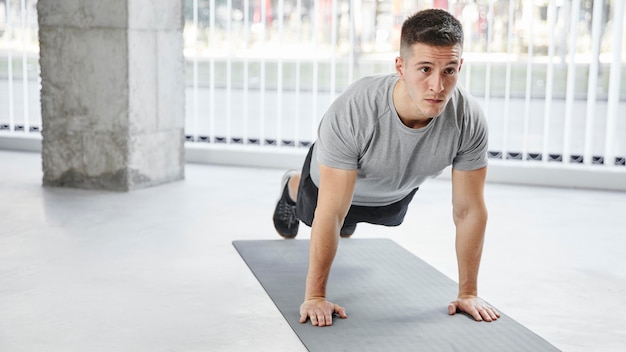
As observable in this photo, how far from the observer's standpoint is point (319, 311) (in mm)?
2584

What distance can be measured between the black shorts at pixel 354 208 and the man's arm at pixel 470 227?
1.53 ft

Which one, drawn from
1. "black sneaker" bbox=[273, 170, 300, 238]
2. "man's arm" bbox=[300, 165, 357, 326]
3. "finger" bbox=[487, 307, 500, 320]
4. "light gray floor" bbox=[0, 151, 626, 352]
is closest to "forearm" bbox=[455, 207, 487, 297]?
"finger" bbox=[487, 307, 500, 320]

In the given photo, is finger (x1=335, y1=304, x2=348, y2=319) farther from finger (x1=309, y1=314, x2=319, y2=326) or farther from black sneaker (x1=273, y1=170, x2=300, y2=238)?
black sneaker (x1=273, y1=170, x2=300, y2=238)

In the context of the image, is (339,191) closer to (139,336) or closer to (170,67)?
(139,336)

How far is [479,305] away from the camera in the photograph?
2670 millimetres

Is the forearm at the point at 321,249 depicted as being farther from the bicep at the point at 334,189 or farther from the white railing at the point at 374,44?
the white railing at the point at 374,44

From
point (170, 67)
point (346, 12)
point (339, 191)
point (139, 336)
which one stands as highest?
point (346, 12)

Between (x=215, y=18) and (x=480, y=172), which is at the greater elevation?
(x=215, y=18)

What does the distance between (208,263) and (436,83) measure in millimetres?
1367

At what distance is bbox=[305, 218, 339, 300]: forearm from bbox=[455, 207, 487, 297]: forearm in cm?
41

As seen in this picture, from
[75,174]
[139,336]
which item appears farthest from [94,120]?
[139,336]

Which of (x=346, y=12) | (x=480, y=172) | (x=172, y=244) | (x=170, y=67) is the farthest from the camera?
(x=346, y=12)

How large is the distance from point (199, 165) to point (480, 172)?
3516 mm

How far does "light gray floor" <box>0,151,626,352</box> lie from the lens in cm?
252
